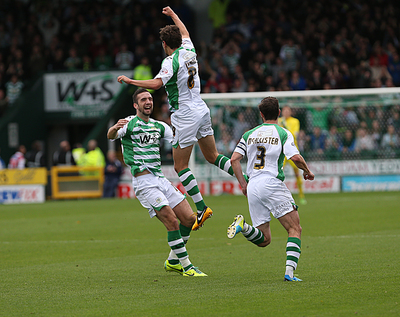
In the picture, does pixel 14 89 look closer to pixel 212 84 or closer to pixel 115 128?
pixel 212 84

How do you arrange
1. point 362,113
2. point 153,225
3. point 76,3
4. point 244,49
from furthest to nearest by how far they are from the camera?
1. point 76,3
2. point 244,49
3. point 362,113
4. point 153,225

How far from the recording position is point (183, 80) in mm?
7426

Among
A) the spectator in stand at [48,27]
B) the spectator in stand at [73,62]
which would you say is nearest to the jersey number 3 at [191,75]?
the spectator in stand at [73,62]

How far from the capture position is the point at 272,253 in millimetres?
9023

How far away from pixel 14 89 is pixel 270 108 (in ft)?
69.7

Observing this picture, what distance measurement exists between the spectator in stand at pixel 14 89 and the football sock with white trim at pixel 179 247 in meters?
20.1

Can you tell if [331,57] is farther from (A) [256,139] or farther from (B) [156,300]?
(B) [156,300]

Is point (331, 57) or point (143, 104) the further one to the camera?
point (331, 57)

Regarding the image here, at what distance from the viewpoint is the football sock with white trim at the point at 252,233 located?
6703 mm

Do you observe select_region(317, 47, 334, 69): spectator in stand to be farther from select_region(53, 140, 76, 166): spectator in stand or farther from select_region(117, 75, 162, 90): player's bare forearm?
select_region(117, 75, 162, 90): player's bare forearm

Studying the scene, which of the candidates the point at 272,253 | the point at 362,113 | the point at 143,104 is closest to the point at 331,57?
the point at 362,113

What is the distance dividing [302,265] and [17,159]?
55.5 ft

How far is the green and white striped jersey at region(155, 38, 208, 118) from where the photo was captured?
23.7 ft

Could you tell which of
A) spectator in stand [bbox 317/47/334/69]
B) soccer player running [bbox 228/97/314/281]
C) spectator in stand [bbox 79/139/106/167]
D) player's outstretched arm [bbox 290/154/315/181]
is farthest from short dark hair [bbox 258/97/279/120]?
spectator in stand [bbox 317/47/334/69]
